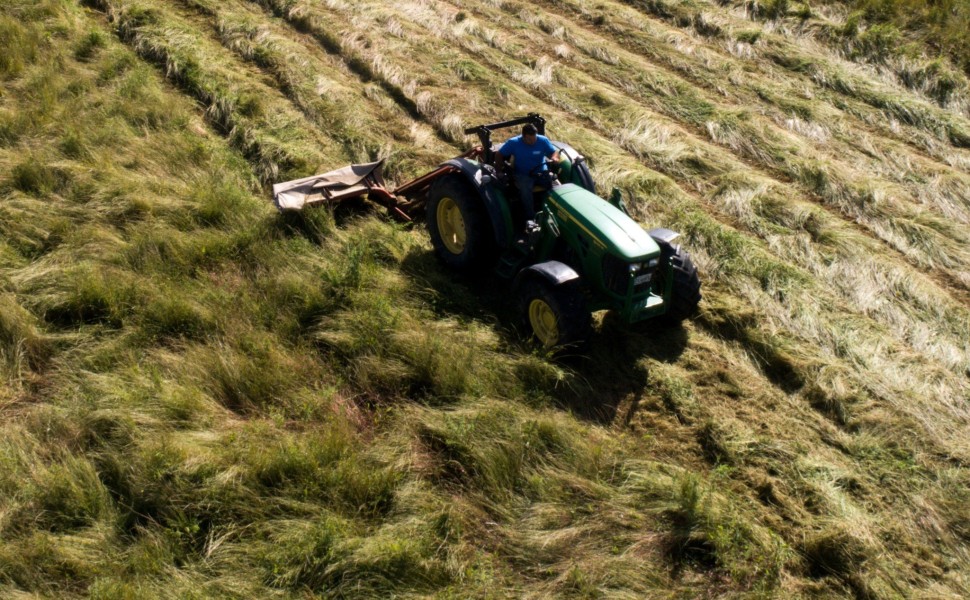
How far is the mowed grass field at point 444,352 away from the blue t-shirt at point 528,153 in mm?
1182

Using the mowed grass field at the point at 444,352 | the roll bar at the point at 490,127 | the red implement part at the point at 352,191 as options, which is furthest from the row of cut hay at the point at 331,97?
the roll bar at the point at 490,127

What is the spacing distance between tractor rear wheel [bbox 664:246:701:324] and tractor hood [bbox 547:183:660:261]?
0.39m

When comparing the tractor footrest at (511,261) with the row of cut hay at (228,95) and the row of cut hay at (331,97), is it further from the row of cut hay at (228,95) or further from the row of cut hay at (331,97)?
the row of cut hay at (228,95)

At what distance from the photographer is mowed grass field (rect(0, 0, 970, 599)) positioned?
486cm

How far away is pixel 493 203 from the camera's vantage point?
22.5ft

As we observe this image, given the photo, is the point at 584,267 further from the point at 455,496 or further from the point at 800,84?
the point at 800,84

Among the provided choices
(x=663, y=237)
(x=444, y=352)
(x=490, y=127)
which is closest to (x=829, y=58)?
(x=663, y=237)

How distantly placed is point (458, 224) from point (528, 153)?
1071mm

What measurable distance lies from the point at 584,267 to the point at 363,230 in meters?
2.49

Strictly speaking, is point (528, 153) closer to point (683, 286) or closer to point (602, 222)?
point (602, 222)

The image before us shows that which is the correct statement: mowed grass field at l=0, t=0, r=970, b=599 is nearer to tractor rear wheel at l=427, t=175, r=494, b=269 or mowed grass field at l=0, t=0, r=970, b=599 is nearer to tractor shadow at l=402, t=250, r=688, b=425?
tractor shadow at l=402, t=250, r=688, b=425

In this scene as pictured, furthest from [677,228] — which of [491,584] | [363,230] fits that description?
[491,584]

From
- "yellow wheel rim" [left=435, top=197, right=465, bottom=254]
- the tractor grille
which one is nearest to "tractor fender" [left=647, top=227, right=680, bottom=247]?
the tractor grille

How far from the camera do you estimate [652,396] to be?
6.18 m
